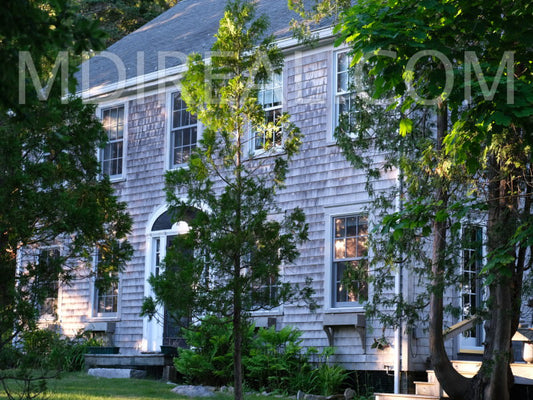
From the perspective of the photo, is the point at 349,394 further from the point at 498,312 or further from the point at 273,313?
the point at 498,312

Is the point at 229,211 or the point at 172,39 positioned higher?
the point at 172,39

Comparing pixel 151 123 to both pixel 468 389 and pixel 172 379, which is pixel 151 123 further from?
pixel 468 389

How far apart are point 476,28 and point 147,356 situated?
10.3m

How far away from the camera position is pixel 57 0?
464 centimetres

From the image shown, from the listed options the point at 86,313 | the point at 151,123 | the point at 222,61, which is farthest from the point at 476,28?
the point at 86,313

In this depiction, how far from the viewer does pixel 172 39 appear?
20359 millimetres

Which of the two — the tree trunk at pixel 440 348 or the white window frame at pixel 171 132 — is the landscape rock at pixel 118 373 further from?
the tree trunk at pixel 440 348

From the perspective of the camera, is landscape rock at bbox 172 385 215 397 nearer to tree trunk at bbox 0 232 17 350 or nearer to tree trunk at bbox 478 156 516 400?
tree trunk at bbox 478 156 516 400

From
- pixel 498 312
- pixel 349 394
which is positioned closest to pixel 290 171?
pixel 349 394

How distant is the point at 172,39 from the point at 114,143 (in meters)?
2.97

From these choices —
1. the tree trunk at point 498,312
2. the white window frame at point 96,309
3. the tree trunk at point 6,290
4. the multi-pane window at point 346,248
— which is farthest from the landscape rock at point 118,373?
the tree trunk at point 6,290

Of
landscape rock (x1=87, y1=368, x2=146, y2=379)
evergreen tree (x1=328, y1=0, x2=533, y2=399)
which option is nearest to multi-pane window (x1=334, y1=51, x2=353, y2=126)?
evergreen tree (x1=328, y1=0, x2=533, y2=399)

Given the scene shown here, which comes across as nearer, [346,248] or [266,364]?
[266,364]

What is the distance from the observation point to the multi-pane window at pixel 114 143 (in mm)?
19125
